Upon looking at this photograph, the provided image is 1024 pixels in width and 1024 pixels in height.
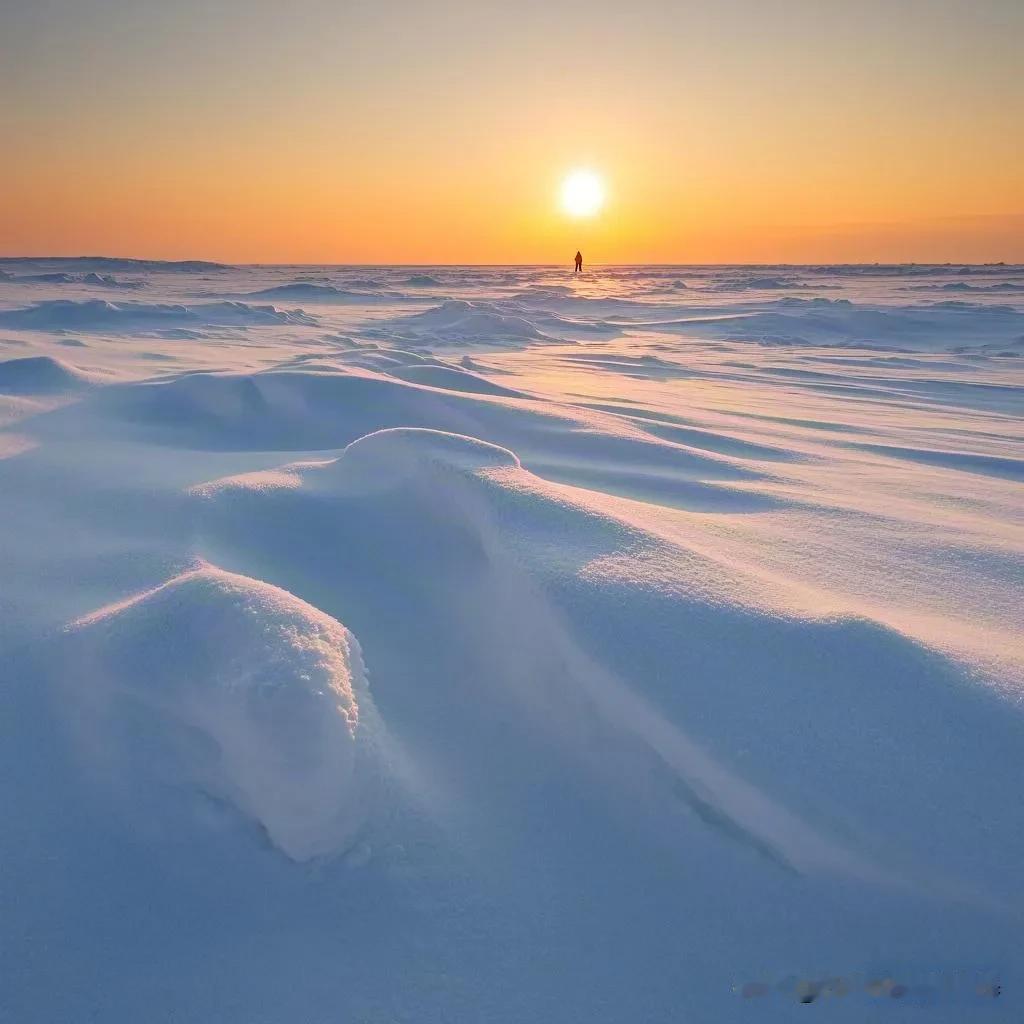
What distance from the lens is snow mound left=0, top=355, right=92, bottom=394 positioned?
2803mm

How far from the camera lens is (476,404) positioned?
8.61ft

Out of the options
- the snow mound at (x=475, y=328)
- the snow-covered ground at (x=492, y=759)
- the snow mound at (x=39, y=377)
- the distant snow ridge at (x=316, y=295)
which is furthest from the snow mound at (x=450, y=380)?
the distant snow ridge at (x=316, y=295)

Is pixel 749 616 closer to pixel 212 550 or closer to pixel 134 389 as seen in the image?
pixel 212 550

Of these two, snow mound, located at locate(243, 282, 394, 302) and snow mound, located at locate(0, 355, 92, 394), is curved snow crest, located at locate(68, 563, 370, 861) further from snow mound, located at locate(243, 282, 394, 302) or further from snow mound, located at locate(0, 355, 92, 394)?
snow mound, located at locate(243, 282, 394, 302)

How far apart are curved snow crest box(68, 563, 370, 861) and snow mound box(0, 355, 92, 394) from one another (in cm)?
220

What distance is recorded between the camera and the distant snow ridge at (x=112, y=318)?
6.34m

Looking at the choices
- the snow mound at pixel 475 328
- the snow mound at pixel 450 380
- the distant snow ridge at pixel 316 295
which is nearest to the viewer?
the snow mound at pixel 450 380

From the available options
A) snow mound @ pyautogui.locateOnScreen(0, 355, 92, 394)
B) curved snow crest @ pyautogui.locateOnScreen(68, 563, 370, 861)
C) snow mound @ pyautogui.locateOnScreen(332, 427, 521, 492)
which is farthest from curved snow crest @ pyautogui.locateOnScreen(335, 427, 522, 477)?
snow mound @ pyautogui.locateOnScreen(0, 355, 92, 394)

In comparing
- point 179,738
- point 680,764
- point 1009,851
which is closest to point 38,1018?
point 179,738

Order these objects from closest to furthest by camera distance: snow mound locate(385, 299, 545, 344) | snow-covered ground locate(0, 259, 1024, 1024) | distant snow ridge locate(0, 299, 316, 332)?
snow-covered ground locate(0, 259, 1024, 1024)
distant snow ridge locate(0, 299, 316, 332)
snow mound locate(385, 299, 545, 344)

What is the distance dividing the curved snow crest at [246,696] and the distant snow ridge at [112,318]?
6.11 meters

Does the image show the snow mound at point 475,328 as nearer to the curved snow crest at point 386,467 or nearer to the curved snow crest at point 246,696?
the curved snow crest at point 386,467

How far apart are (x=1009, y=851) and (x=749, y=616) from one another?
0.41 meters

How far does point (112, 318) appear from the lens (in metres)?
6.79
